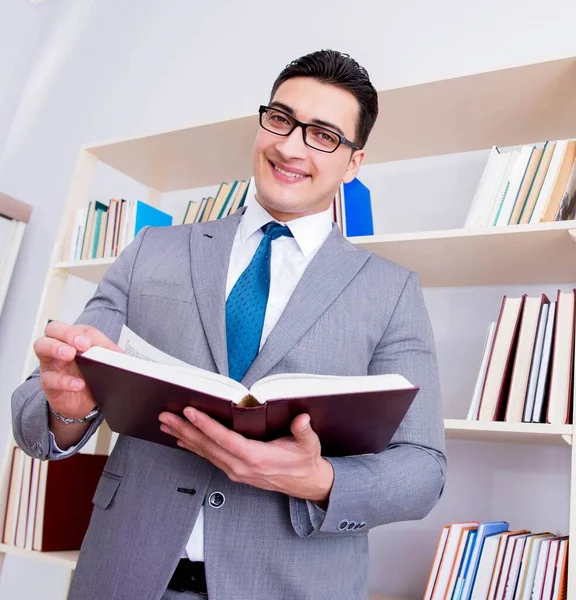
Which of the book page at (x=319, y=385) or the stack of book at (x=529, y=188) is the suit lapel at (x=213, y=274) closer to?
the book page at (x=319, y=385)

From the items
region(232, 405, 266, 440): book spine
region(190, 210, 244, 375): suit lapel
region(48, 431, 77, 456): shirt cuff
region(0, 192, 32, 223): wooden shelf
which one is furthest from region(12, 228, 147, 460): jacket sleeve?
region(0, 192, 32, 223): wooden shelf

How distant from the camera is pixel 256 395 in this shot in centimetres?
84

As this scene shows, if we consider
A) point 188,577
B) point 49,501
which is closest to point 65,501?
point 49,501

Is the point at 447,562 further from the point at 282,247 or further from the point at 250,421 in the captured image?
the point at 250,421

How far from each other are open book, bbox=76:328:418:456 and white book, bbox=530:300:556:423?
730 millimetres

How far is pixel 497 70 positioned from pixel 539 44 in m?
0.58

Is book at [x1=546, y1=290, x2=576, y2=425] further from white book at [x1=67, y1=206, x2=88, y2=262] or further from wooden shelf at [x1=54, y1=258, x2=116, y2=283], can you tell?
white book at [x1=67, y1=206, x2=88, y2=262]

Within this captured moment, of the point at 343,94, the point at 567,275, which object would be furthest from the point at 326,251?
the point at 567,275

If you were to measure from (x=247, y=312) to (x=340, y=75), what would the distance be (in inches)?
21.5

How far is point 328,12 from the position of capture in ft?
8.63

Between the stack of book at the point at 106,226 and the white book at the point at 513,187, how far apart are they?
45.0 inches

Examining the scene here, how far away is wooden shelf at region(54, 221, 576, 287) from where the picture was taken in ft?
5.42

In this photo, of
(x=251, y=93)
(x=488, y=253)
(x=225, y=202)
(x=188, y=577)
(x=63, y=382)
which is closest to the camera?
(x=63, y=382)

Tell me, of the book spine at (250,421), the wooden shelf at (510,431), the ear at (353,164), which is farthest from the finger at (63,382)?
the wooden shelf at (510,431)
